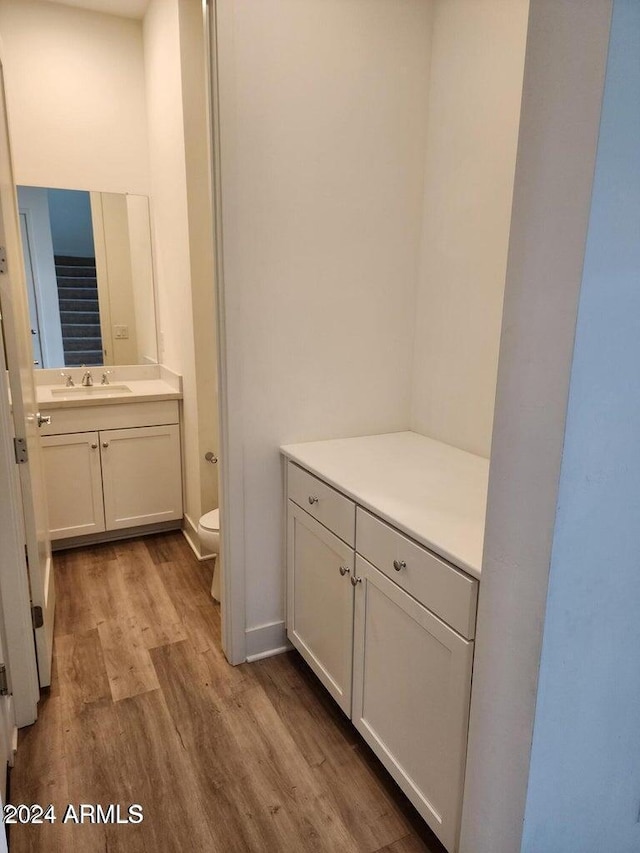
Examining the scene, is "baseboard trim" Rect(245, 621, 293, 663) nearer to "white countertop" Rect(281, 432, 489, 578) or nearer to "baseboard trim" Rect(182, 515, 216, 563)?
"white countertop" Rect(281, 432, 489, 578)

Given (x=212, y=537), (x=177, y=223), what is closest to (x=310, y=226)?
(x=177, y=223)

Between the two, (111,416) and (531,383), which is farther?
(111,416)

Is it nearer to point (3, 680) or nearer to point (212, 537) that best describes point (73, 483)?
point (212, 537)

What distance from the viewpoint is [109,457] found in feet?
10.2

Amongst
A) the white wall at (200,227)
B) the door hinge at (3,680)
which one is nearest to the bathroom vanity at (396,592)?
the white wall at (200,227)

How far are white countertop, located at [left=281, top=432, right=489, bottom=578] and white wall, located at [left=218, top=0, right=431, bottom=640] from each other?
0.16m

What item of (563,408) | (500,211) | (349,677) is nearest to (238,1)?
(500,211)

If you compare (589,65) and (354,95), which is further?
(354,95)

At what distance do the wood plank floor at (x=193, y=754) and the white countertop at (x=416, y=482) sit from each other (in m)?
0.85

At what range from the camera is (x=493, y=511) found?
3.15ft

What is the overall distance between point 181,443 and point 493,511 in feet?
8.45

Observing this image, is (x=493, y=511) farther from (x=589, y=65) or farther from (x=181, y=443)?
(x=181, y=443)

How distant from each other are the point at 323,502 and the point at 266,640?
79 cm

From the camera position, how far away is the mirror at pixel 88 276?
3.20 meters
